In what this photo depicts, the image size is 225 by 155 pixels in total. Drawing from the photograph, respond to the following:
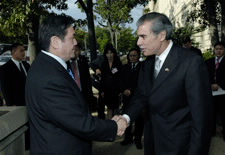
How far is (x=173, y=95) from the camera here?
6.78ft

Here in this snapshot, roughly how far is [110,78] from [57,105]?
407 centimetres

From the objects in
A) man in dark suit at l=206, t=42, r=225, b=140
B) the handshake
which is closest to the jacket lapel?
the handshake

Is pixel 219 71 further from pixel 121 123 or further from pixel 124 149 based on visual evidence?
pixel 121 123

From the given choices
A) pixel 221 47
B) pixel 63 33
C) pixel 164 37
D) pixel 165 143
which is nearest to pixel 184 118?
pixel 165 143

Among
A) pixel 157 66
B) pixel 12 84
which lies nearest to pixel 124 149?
pixel 12 84

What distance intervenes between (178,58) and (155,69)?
300mm

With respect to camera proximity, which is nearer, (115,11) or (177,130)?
(177,130)

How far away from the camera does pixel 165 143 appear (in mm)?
2184

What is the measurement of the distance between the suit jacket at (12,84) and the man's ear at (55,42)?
295 centimetres

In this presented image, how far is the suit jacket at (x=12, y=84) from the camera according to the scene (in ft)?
14.5

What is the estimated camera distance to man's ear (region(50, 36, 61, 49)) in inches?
73.4

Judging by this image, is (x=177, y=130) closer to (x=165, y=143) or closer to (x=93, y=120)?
(x=165, y=143)

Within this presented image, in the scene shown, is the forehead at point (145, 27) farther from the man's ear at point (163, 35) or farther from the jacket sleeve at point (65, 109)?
the jacket sleeve at point (65, 109)

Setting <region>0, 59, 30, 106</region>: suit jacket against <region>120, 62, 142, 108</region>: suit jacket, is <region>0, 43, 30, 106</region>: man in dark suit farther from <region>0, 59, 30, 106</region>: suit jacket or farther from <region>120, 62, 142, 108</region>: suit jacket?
<region>120, 62, 142, 108</region>: suit jacket
